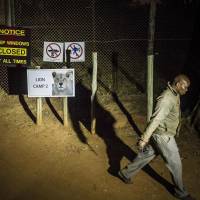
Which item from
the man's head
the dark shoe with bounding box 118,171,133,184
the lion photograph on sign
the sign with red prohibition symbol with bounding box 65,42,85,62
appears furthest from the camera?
the lion photograph on sign

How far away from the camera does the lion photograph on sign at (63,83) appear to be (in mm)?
8570

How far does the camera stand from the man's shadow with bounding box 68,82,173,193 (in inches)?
293

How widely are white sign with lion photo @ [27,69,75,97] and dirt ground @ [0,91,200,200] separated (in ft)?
2.77

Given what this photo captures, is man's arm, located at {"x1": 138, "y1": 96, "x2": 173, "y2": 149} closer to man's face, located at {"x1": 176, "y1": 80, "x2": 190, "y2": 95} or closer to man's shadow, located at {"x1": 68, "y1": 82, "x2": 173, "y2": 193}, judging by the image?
man's face, located at {"x1": 176, "y1": 80, "x2": 190, "y2": 95}

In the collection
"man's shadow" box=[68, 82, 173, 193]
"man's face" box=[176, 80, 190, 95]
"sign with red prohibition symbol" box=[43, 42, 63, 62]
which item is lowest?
"man's shadow" box=[68, 82, 173, 193]

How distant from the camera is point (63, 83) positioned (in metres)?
8.62

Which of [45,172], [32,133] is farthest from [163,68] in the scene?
[45,172]

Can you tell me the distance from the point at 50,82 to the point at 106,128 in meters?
1.62

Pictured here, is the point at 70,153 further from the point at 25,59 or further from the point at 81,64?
the point at 81,64

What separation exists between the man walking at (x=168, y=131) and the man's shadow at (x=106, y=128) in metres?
0.66

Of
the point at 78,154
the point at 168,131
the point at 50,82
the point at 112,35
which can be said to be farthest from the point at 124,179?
the point at 112,35

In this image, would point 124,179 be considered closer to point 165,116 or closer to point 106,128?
point 165,116

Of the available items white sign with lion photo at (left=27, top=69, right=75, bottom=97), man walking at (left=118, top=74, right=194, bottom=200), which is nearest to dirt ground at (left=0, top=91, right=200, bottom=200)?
man walking at (left=118, top=74, right=194, bottom=200)

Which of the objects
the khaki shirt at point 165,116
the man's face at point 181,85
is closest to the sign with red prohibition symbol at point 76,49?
the khaki shirt at point 165,116
